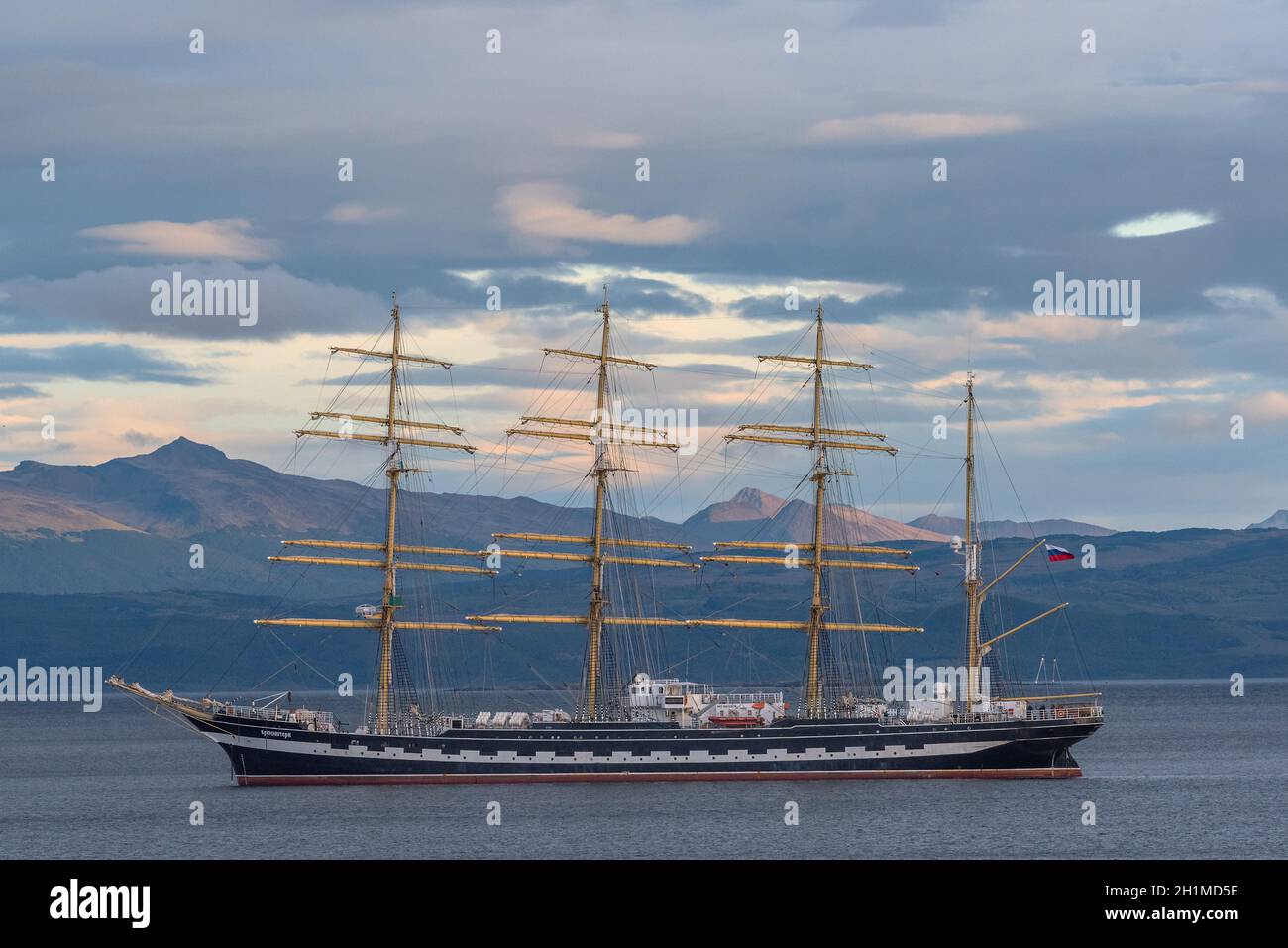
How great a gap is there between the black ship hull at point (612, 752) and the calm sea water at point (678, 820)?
5.37 ft

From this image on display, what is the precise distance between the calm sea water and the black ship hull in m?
1.64

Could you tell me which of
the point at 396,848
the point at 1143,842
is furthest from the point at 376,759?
the point at 1143,842

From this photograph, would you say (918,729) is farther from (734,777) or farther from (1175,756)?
(1175,756)

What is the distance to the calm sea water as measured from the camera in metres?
79.3

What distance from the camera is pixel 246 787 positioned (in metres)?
112

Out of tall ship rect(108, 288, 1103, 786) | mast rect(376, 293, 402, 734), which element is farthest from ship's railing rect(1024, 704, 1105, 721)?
mast rect(376, 293, 402, 734)

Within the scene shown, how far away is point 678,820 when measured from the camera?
291 feet

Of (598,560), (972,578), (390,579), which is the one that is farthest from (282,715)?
(972,578)

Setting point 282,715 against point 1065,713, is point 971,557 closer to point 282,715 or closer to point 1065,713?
point 1065,713

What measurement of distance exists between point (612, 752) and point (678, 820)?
774 inches

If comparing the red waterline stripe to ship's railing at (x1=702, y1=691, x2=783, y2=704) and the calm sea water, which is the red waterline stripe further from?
ship's railing at (x1=702, y1=691, x2=783, y2=704)

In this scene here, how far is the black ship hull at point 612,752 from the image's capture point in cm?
10825

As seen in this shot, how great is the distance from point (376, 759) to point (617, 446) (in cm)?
2540
